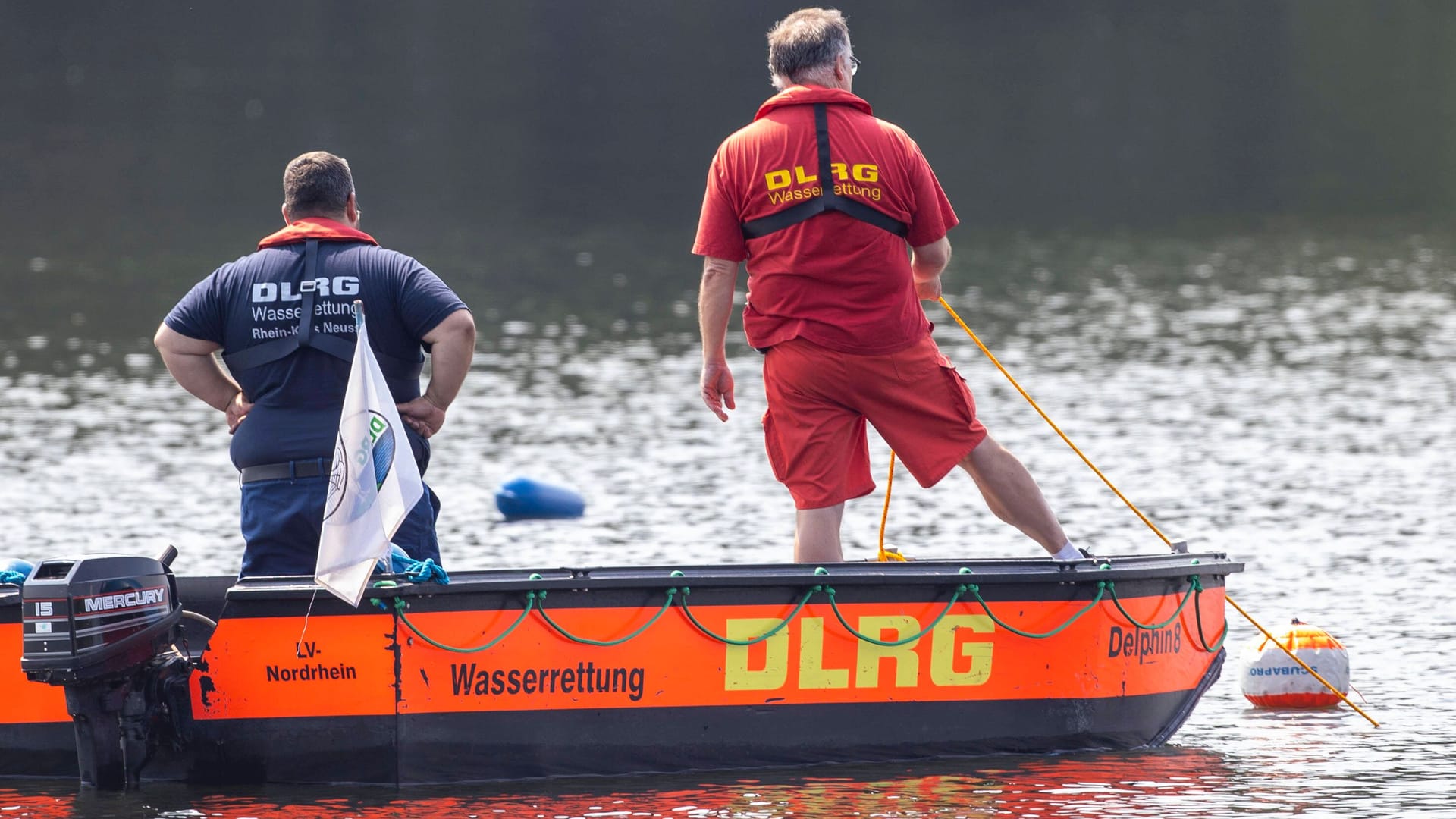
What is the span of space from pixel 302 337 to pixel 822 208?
1726 mm

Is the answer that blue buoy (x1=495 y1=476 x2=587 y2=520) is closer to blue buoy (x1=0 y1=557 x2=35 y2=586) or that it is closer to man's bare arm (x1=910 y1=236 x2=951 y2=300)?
blue buoy (x1=0 y1=557 x2=35 y2=586)

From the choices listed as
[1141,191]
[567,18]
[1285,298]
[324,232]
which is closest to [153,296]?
[1285,298]

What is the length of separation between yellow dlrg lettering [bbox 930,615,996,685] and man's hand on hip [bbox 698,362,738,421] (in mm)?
1010

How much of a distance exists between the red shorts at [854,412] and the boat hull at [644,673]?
34 centimetres

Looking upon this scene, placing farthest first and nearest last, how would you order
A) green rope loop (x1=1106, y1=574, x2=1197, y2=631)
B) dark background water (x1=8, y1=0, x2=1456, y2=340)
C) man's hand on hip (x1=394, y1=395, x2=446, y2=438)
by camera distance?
1. dark background water (x1=8, y1=0, x2=1456, y2=340)
2. green rope loop (x1=1106, y1=574, x2=1197, y2=631)
3. man's hand on hip (x1=394, y1=395, x2=446, y2=438)

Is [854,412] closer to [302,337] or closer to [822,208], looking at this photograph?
[822,208]

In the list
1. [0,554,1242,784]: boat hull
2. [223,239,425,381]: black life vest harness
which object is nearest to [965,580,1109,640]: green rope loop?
[0,554,1242,784]: boat hull

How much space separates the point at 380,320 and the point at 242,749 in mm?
1439

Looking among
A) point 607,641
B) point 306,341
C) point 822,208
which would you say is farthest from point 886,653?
point 306,341

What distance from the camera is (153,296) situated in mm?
28750

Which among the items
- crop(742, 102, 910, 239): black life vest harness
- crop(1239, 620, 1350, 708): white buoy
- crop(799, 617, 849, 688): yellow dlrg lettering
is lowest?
crop(1239, 620, 1350, 708): white buoy

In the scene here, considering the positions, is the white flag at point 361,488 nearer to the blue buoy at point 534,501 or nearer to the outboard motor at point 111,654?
the outboard motor at point 111,654

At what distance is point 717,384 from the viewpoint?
23.1 feet

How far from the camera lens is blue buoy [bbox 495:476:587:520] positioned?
46.0 ft
